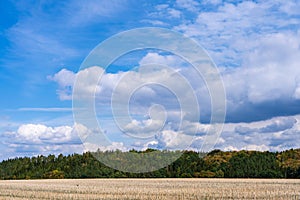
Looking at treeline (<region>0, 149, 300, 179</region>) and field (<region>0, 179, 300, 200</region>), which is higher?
treeline (<region>0, 149, 300, 179</region>)

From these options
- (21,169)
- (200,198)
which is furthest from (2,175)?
(200,198)

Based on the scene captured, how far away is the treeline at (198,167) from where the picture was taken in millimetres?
115562

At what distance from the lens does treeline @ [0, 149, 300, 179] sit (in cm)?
11556

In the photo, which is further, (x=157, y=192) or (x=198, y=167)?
(x=198, y=167)

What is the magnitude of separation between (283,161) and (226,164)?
1498 cm

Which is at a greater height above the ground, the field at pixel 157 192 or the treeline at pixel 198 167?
the treeline at pixel 198 167

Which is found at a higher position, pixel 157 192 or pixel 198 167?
pixel 198 167

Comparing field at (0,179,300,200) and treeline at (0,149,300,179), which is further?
treeline at (0,149,300,179)

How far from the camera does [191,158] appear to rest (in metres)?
128

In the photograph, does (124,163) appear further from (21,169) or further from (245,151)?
(21,169)

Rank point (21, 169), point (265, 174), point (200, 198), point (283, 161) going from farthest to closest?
point (21, 169) → point (283, 161) → point (265, 174) → point (200, 198)

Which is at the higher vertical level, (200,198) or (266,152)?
(266,152)

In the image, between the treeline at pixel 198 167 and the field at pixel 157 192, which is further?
the treeline at pixel 198 167

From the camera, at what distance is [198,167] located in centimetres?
12319
